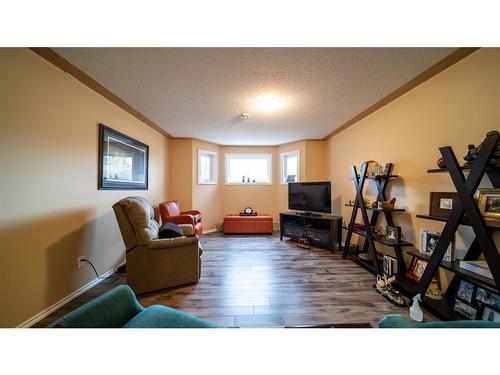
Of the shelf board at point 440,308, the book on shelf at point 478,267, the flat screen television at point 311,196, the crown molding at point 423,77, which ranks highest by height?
the crown molding at point 423,77

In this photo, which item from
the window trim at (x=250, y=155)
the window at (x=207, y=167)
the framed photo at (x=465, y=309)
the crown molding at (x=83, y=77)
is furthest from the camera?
the window trim at (x=250, y=155)

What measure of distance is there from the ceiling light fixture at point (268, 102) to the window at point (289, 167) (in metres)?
2.14

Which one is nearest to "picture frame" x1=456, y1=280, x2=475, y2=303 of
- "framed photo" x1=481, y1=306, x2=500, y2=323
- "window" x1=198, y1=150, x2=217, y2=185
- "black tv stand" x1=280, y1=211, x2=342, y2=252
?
"framed photo" x1=481, y1=306, x2=500, y2=323

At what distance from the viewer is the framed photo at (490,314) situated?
4.00ft

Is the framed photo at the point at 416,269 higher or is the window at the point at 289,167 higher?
the window at the point at 289,167

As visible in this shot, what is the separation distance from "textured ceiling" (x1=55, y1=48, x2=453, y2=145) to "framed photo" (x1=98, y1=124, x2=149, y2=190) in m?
0.54

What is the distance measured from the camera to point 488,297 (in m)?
1.32

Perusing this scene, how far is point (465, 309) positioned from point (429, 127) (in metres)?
1.70

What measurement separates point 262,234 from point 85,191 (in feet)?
11.4

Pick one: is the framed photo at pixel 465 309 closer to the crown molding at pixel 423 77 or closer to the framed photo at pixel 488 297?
the framed photo at pixel 488 297

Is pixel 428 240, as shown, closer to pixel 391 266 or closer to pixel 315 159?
pixel 391 266

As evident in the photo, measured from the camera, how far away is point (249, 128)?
347 centimetres

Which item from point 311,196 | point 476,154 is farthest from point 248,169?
point 476,154

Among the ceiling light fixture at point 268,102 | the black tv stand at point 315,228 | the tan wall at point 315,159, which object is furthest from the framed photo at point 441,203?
the tan wall at point 315,159
